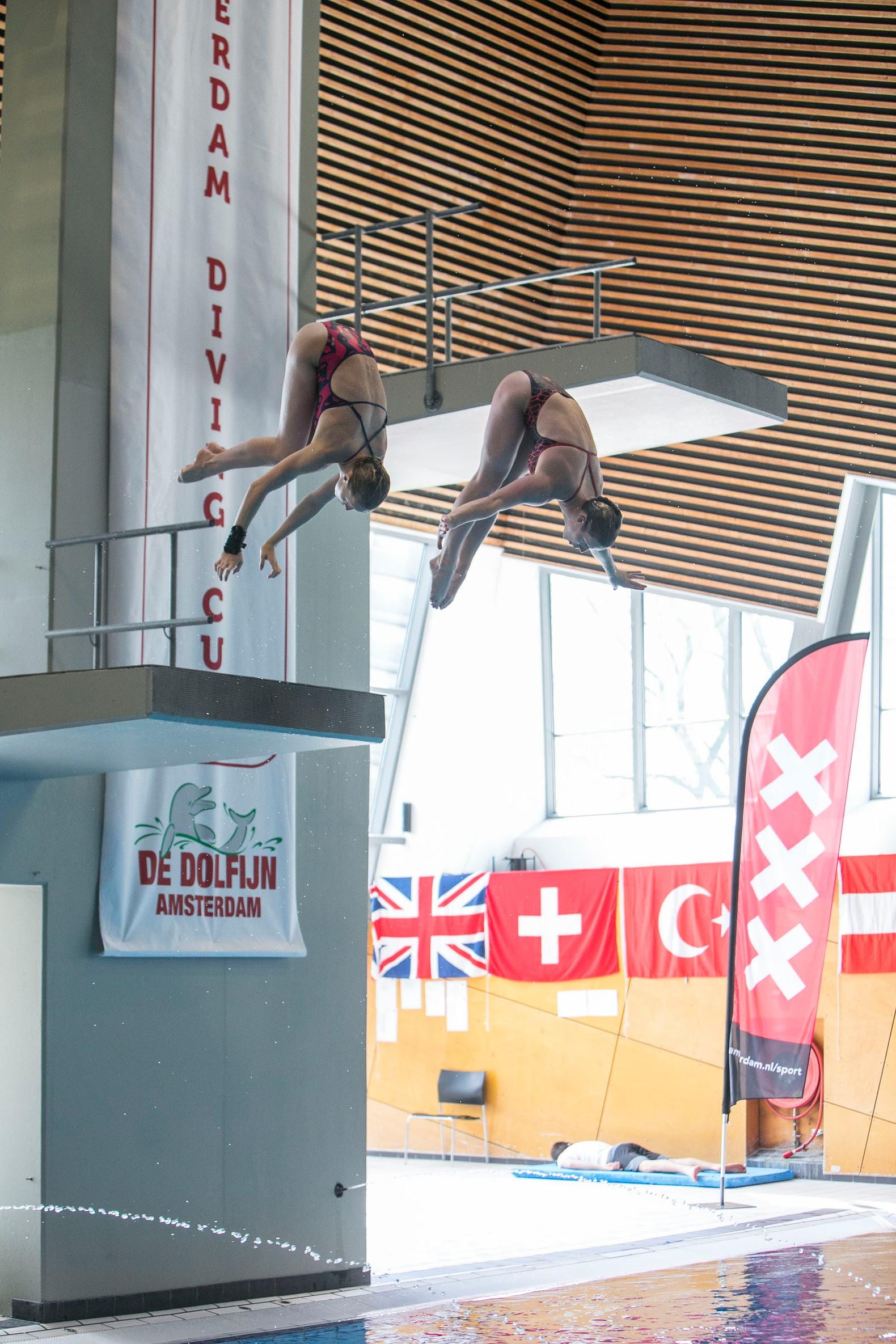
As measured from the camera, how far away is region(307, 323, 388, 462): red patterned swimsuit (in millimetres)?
5684

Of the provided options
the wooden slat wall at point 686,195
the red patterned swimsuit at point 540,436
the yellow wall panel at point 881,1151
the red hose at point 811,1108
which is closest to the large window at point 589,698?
the wooden slat wall at point 686,195

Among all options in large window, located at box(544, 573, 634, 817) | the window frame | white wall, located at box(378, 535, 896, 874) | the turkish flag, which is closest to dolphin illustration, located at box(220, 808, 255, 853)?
the turkish flag

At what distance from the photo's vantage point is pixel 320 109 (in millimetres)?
11242

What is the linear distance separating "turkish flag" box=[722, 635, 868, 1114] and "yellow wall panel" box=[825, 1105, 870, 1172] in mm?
3150

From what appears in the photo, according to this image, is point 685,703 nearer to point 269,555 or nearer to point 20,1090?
point 20,1090

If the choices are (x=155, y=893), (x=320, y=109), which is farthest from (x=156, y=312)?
(x=320, y=109)

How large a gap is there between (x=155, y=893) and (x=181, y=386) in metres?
2.31

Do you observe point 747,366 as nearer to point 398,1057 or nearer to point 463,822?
point 463,822

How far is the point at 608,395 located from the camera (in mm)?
9055

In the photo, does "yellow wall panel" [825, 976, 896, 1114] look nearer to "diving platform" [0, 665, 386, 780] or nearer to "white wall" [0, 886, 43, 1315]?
"diving platform" [0, 665, 386, 780]

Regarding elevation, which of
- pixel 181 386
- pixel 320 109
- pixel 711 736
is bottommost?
pixel 711 736

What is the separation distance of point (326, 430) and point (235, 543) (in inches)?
19.8

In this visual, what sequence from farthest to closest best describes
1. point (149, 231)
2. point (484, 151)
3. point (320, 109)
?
point (484, 151) < point (320, 109) < point (149, 231)

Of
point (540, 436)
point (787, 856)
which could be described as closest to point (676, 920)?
point (787, 856)
